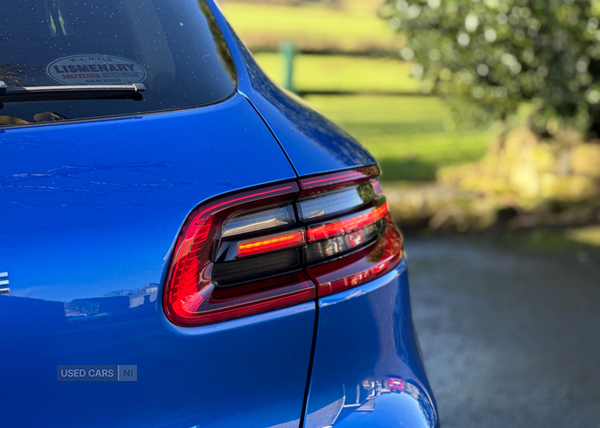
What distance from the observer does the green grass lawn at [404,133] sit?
26.1 feet

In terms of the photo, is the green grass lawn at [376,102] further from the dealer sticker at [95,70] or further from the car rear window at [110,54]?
the dealer sticker at [95,70]

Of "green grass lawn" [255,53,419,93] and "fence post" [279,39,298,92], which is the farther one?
"green grass lawn" [255,53,419,93]

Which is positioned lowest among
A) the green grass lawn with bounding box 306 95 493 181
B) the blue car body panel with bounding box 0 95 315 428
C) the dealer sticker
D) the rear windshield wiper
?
the green grass lawn with bounding box 306 95 493 181

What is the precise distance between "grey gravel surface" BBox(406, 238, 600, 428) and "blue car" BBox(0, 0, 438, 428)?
185 centimetres

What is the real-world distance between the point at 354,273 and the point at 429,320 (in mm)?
2843

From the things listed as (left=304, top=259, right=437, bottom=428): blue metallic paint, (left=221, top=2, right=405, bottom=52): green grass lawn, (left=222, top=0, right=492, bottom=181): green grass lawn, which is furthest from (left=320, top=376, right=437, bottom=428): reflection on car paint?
(left=221, top=2, right=405, bottom=52): green grass lawn

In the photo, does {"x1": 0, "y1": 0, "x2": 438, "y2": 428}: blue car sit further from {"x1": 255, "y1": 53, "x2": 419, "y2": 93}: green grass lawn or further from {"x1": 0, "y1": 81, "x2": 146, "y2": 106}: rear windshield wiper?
{"x1": 255, "y1": 53, "x2": 419, "y2": 93}: green grass lawn

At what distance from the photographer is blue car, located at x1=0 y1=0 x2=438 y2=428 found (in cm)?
109

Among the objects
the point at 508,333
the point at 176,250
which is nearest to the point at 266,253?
the point at 176,250

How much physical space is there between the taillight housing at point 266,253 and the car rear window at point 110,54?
0.30 metres

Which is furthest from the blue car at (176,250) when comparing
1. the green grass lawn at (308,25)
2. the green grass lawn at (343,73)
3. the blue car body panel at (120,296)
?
the green grass lawn at (308,25)

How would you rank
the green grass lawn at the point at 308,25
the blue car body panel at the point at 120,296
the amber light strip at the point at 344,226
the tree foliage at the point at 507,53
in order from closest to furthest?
the blue car body panel at the point at 120,296 < the amber light strip at the point at 344,226 < the tree foliage at the point at 507,53 < the green grass lawn at the point at 308,25

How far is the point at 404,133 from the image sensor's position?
32.7 ft

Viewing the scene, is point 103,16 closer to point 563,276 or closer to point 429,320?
point 429,320
